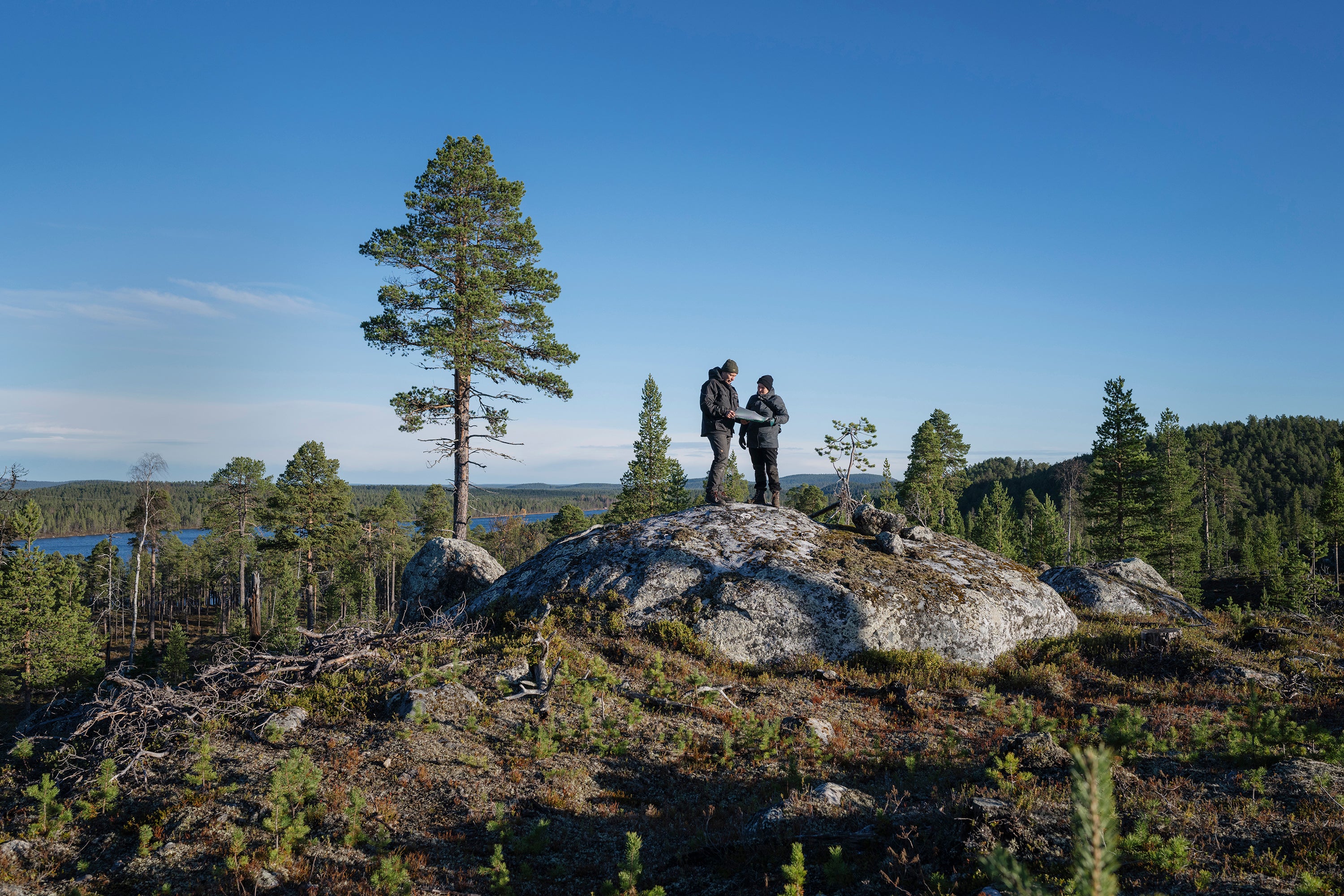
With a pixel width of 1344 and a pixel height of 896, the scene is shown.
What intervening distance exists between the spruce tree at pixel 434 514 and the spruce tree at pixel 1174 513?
4743 centimetres

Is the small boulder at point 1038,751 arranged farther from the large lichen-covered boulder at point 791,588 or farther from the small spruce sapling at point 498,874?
the small spruce sapling at point 498,874

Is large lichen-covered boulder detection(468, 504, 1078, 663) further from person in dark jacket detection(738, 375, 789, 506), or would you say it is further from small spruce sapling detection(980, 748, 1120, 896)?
small spruce sapling detection(980, 748, 1120, 896)

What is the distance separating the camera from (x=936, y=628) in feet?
34.3

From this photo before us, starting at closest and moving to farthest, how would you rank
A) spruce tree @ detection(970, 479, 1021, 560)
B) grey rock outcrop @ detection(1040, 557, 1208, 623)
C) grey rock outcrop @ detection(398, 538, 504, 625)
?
grey rock outcrop @ detection(398, 538, 504, 625)
grey rock outcrop @ detection(1040, 557, 1208, 623)
spruce tree @ detection(970, 479, 1021, 560)

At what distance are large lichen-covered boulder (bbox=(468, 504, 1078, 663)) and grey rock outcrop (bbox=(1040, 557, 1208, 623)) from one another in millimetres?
2831

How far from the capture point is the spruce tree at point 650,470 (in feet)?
127

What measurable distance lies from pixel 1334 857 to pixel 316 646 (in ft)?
32.9

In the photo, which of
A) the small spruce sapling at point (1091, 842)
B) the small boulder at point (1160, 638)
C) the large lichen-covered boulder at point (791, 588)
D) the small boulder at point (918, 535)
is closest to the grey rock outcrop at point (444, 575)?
the large lichen-covered boulder at point (791, 588)

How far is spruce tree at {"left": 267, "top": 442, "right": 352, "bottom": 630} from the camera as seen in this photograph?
34.4 meters

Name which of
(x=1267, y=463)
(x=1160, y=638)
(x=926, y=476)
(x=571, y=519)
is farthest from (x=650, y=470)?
(x=1267, y=463)

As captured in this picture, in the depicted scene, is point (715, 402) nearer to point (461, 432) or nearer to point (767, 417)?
point (767, 417)

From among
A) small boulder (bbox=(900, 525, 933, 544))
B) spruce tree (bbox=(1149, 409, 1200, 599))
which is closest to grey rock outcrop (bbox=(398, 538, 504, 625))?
small boulder (bbox=(900, 525, 933, 544))

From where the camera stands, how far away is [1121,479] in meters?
32.9

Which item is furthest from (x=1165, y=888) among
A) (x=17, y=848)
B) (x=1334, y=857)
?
(x=17, y=848)
